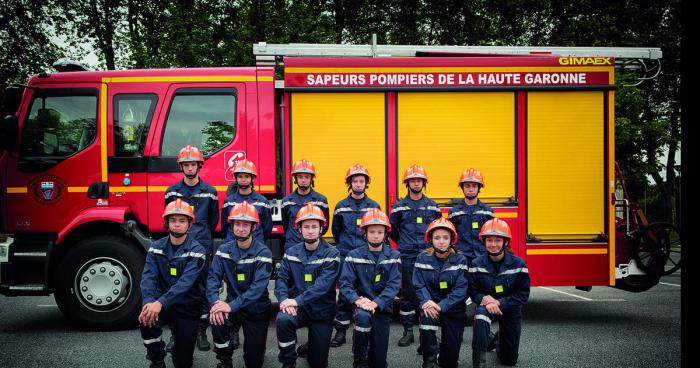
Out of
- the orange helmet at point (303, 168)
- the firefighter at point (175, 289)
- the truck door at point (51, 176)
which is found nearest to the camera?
the firefighter at point (175, 289)

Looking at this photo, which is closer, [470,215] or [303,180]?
[303,180]

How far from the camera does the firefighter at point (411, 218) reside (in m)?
5.35

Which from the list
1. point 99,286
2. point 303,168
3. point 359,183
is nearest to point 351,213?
point 359,183

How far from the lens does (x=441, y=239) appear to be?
461 centimetres

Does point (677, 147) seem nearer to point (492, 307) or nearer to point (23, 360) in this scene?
point (492, 307)

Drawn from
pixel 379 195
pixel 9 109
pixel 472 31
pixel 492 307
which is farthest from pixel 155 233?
pixel 472 31

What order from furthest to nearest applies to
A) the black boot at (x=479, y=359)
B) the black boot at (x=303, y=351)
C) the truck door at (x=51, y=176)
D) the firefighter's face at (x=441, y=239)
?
the truck door at (x=51, y=176)
the black boot at (x=303, y=351)
the firefighter's face at (x=441, y=239)
the black boot at (x=479, y=359)

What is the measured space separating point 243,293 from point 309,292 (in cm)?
59

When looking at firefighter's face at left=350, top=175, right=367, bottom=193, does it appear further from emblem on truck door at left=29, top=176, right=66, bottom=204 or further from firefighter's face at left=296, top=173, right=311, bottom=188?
emblem on truck door at left=29, top=176, right=66, bottom=204

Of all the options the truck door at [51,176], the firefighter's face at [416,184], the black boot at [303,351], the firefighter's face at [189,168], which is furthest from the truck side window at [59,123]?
the firefighter's face at [416,184]

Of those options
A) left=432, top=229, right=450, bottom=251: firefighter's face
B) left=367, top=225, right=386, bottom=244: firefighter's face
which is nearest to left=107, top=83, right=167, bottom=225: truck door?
left=367, top=225, right=386, bottom=244: firefighter's face

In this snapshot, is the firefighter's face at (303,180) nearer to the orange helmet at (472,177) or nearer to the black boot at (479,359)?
the orange helmet at (472,177)

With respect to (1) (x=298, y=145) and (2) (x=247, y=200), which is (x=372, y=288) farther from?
(1) (x=298, y=145)

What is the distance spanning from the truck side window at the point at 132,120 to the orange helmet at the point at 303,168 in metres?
1.74
